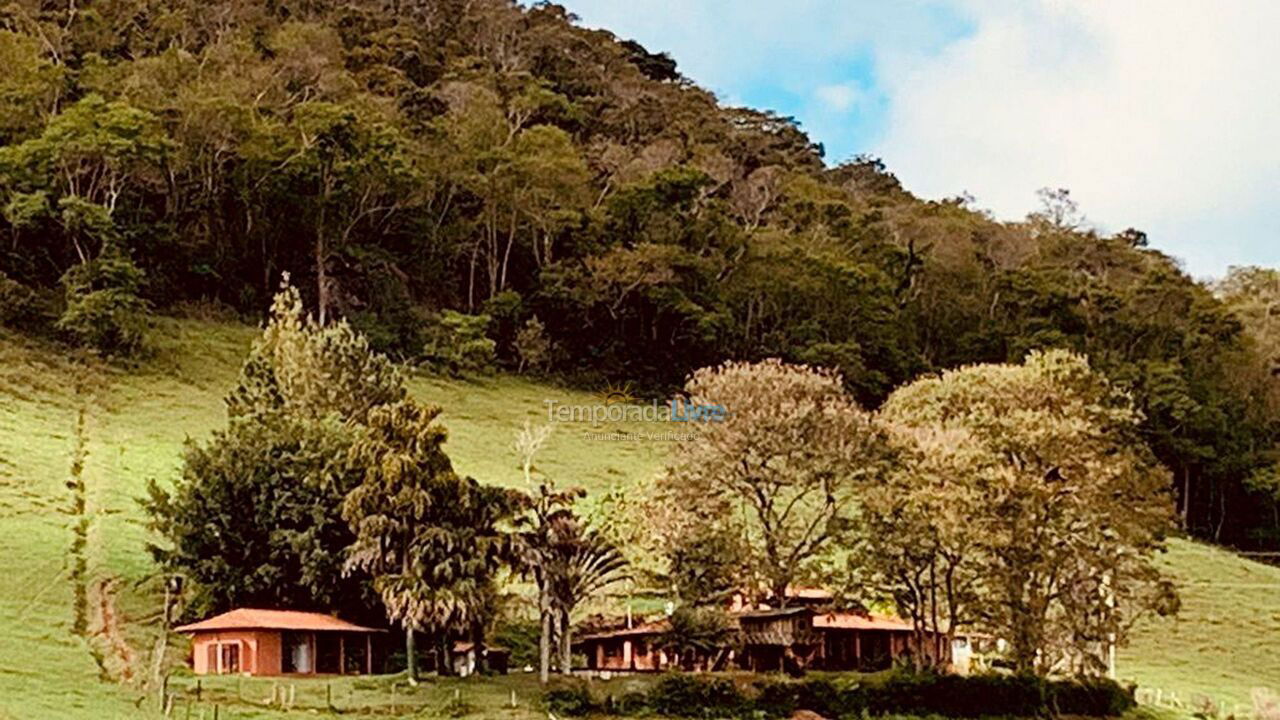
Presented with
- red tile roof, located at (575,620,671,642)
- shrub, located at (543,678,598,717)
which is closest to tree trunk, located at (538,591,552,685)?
shrub, located at (543,678,598,717)

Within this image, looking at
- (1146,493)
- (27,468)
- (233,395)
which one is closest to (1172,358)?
(1146,493)

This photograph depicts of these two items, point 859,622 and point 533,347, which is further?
point 533,347

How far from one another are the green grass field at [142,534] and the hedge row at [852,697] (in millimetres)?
2667

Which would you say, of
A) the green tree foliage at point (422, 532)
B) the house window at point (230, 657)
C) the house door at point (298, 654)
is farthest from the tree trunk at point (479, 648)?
the house window at point (230, 657)

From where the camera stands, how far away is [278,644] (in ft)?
142

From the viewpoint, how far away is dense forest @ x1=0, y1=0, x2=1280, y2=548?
82.9 metres

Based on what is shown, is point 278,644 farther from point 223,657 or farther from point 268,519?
point 268,519

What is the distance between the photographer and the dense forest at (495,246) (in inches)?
3265

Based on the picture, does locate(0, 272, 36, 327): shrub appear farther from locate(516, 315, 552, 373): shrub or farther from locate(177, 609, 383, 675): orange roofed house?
locate(177, 609, 383, 675): orange roofed house

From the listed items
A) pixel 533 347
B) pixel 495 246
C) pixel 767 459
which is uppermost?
pixel 495 246

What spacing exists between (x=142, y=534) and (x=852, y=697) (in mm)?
25757

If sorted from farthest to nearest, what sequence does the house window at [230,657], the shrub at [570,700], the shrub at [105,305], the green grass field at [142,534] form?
the shrub at [105,305] → the house window at [230,657] → the shrub at [570,700] → the green grass field at [142,534]

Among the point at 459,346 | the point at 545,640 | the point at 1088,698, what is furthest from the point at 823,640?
the point at 459,346

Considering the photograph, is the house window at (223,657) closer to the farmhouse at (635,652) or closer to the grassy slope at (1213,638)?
the farmhouse at (635,652)
